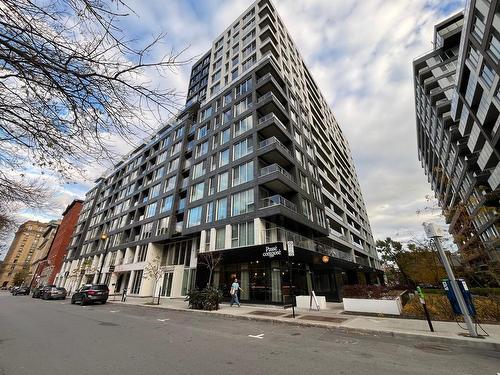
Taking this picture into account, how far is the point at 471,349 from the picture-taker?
6.05 m

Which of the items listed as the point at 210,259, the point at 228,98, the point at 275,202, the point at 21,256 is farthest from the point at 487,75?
the point at 21,256

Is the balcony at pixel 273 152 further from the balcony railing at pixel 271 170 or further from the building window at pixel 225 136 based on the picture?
the building window at pixel 225 136

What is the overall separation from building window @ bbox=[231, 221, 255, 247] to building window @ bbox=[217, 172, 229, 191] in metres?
4.88

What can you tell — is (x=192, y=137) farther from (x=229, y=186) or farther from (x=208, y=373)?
(x=208, y=373)

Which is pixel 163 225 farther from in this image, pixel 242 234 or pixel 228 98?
pixel 228 98

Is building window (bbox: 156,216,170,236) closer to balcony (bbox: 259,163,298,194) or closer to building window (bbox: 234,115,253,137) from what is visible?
building window (bbox: 234,115,253,137)

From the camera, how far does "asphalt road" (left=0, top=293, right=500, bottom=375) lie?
4715 mm

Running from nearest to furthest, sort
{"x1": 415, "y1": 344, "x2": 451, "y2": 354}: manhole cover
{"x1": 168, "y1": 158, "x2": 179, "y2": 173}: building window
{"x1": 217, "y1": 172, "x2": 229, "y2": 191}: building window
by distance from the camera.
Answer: {"x1": 415, "y1": 344, "x2": 451, "y2": 354}: manhole cover
{"x1": 217, "y1": 172, "x2": 229, "y2": 191}: building window
{"x1": 168, "y1": 158, "x2": 179, "y2": 173}: building window

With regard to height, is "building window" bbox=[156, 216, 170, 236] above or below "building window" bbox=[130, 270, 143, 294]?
above

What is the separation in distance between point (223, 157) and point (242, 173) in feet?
15.1

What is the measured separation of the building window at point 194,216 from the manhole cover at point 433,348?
73.8 feet

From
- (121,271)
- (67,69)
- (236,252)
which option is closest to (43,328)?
(67,69)

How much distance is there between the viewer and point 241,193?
23.1 meters

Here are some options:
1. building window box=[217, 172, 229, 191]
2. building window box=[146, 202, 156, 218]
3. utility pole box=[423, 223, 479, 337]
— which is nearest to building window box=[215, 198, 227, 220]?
building window box=[217, 172, 229, 191]
